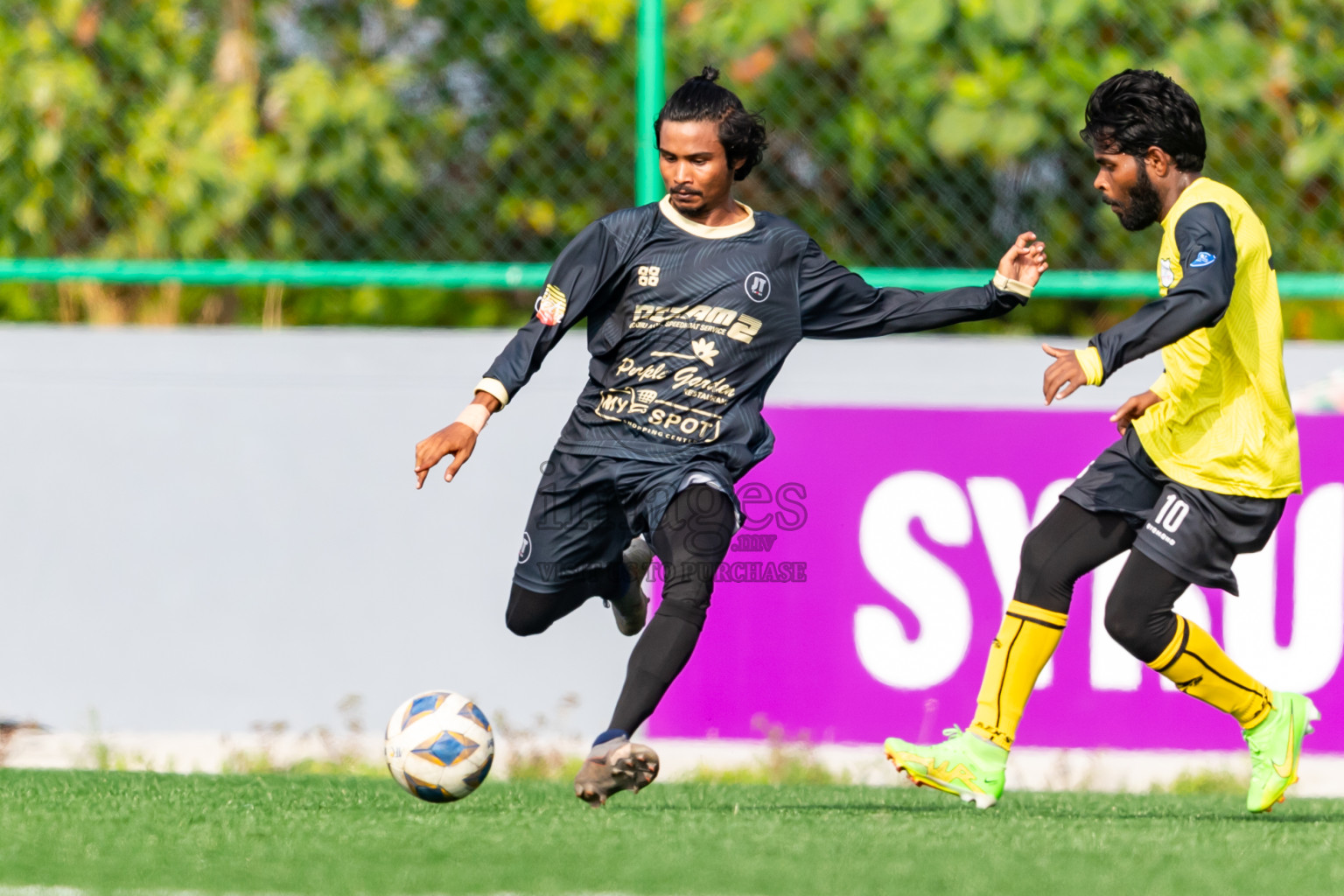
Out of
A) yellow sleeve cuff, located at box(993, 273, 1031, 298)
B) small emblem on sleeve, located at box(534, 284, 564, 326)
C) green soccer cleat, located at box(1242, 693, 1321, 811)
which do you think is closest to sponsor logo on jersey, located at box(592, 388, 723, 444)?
small emblem on sleeve, located at box(534, 284, 564, 326)

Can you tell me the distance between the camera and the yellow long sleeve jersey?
172 inches

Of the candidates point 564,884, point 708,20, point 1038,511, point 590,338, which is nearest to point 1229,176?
point 1038,511

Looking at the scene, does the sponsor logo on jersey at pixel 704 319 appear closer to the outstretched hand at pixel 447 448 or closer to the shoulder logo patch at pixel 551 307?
the shoulder logo patch at pixel 551 307

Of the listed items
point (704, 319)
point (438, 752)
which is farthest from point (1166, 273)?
point (438, 752)

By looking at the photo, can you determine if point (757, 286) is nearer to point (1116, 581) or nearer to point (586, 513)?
point (586, 513)

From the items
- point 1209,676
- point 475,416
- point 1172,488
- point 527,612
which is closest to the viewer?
point 475,416

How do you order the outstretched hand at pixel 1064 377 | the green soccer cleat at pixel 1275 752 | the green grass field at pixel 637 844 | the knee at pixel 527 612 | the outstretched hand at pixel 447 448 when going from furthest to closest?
the knee at pixel 527 612 < the green soccer cleat at pixel 1275 752 < the outstretched hand at pixel 447 448 < the outstretched hand at pixel 1064 377 < the green grass field at pixel 637 844

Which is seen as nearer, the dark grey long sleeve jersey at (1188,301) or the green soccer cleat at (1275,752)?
the dark grey long sleeve jersey at (1188,301)

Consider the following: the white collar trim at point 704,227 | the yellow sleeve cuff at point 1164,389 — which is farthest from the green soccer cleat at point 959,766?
the white collar trim at point 704,227

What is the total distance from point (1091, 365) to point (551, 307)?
4.64 ft

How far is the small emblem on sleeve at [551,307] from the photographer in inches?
183

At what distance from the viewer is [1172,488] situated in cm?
453

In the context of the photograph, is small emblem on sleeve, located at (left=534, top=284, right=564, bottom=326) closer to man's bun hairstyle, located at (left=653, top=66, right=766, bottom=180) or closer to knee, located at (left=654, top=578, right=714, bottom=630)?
man's bun hairstyle, located at (left=653, top=66, right=766, bottom=180)

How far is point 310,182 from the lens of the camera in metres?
6.45
